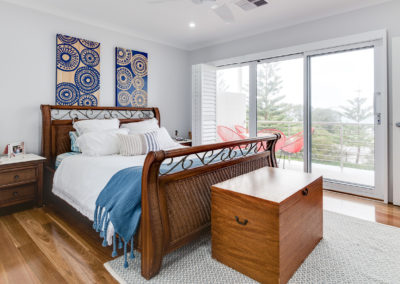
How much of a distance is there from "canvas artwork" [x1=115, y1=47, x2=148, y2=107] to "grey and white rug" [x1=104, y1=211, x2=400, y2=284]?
2701mm

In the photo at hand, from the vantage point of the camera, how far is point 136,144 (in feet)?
9.23

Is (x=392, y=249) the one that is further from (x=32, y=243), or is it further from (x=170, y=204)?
(x=32, y=243)

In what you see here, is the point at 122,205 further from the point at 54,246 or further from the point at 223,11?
the point at 223,11

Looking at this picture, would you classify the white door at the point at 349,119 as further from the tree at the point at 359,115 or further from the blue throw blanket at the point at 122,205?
the blue throw blanket at the point at 122,205

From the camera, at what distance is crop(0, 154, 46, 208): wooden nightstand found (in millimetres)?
2641

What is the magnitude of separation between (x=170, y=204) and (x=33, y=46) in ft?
9.32

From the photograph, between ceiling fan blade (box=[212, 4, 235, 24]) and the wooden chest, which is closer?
the wooden chest

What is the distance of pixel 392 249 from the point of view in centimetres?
197

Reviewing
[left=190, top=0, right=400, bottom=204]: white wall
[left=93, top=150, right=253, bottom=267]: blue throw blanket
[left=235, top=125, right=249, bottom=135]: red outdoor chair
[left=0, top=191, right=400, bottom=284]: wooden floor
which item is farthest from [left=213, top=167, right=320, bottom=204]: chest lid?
[left=235, top=125, right=249, bottom=135]: red outdoor chair

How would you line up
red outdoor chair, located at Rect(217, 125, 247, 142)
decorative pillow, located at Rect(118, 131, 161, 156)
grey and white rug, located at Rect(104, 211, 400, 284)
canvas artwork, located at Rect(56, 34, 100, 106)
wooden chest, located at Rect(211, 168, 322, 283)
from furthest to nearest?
red outdoor chair, located at Rect(217, 125, 247, 142)
canvas artwork, located at Rect(56, 34, 100, 106)
decorative pillow, located at Rect(118, 131, 161, 156)
grey and white rug, located at Rect(104, 211, 400, 284)
wooden chest, located at Rect(211, 168, 322, 283)

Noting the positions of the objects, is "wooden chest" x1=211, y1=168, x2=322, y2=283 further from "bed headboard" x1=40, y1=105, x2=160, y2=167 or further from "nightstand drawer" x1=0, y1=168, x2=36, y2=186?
"bed headboard" x1=40, y1=105, x2=160, y2=167

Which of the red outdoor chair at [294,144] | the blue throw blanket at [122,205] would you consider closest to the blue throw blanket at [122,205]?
the blue throw blanket at [122,205]

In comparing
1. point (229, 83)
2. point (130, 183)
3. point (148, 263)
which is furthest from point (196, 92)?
point (148, 263)

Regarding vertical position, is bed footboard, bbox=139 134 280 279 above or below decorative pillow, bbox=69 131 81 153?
below
